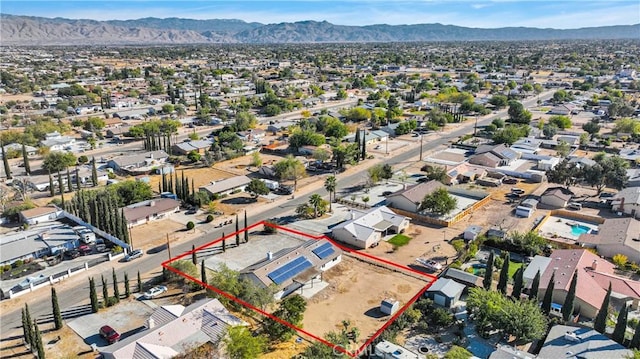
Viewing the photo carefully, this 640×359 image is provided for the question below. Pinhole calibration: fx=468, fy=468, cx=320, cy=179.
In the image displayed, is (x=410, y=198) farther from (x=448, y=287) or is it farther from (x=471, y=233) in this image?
(x=448, y=287)

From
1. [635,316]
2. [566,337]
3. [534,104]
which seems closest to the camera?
[566,337]

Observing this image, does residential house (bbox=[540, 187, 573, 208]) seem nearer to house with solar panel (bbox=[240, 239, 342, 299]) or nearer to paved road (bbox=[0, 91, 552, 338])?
paved road (bbox=[0, 91, 552, 338])

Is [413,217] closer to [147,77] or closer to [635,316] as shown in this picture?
[635,316]

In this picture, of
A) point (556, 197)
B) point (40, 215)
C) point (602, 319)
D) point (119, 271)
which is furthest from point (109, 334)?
point (556, 197)

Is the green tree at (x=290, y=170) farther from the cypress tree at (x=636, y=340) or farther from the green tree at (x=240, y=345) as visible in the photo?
the cypress tree at (x=636, y=340)

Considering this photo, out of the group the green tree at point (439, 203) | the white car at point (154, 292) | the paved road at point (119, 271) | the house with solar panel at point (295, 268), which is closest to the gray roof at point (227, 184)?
the paved road at point (119, 271)

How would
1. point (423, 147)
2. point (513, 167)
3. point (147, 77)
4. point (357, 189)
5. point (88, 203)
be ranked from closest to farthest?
point (88, 203) < point (357, 189) < point (513, 167) < point (423, 147) < point (147, 77)

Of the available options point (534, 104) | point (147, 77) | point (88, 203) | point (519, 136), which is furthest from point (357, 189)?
point (147, 77)

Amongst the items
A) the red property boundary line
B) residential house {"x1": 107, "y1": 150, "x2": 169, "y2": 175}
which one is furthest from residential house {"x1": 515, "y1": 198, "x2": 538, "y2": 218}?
residential house {"x1": 107, "y1": 150, "x2": 169, "y2": 175}
